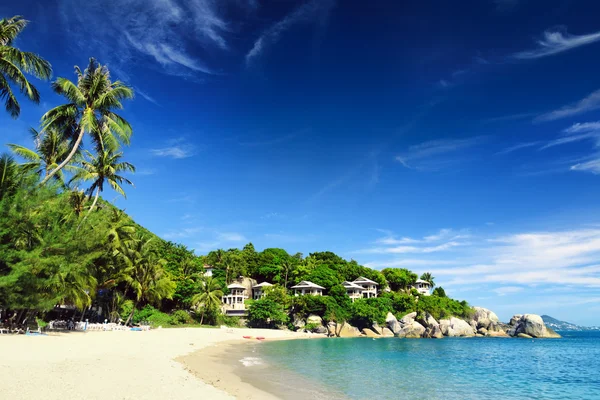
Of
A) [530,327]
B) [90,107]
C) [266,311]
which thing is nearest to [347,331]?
[266,311]

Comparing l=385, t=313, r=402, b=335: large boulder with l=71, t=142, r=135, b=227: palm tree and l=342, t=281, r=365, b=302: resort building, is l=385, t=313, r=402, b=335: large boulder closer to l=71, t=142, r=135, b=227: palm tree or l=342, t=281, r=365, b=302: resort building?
l=342, t=281, r=365, b=302: resort building

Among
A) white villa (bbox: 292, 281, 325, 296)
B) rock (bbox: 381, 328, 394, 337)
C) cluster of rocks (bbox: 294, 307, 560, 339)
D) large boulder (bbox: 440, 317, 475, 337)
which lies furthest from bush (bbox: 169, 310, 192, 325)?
large boulder (bbox: 440, 317, 475, 337)

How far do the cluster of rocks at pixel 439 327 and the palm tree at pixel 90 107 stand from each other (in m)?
42.9

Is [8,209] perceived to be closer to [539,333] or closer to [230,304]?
[230,304]

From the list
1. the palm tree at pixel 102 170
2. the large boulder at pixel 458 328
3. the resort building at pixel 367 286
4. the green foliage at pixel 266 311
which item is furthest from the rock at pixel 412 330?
the palm tree at pixel 102 170

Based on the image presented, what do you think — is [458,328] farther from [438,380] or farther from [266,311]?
[438,380]

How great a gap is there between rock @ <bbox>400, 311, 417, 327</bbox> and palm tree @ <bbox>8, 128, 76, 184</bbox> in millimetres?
54999

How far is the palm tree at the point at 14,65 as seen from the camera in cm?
1639

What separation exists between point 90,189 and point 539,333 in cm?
8830

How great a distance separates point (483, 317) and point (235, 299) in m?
52.2

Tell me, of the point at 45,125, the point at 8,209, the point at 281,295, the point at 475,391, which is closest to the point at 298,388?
the point at 475,391

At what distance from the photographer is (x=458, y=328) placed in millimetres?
67562

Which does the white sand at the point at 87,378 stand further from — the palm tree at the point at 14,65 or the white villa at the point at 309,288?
the white villa at the point at 309,288

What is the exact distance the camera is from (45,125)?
22578 millimetres
